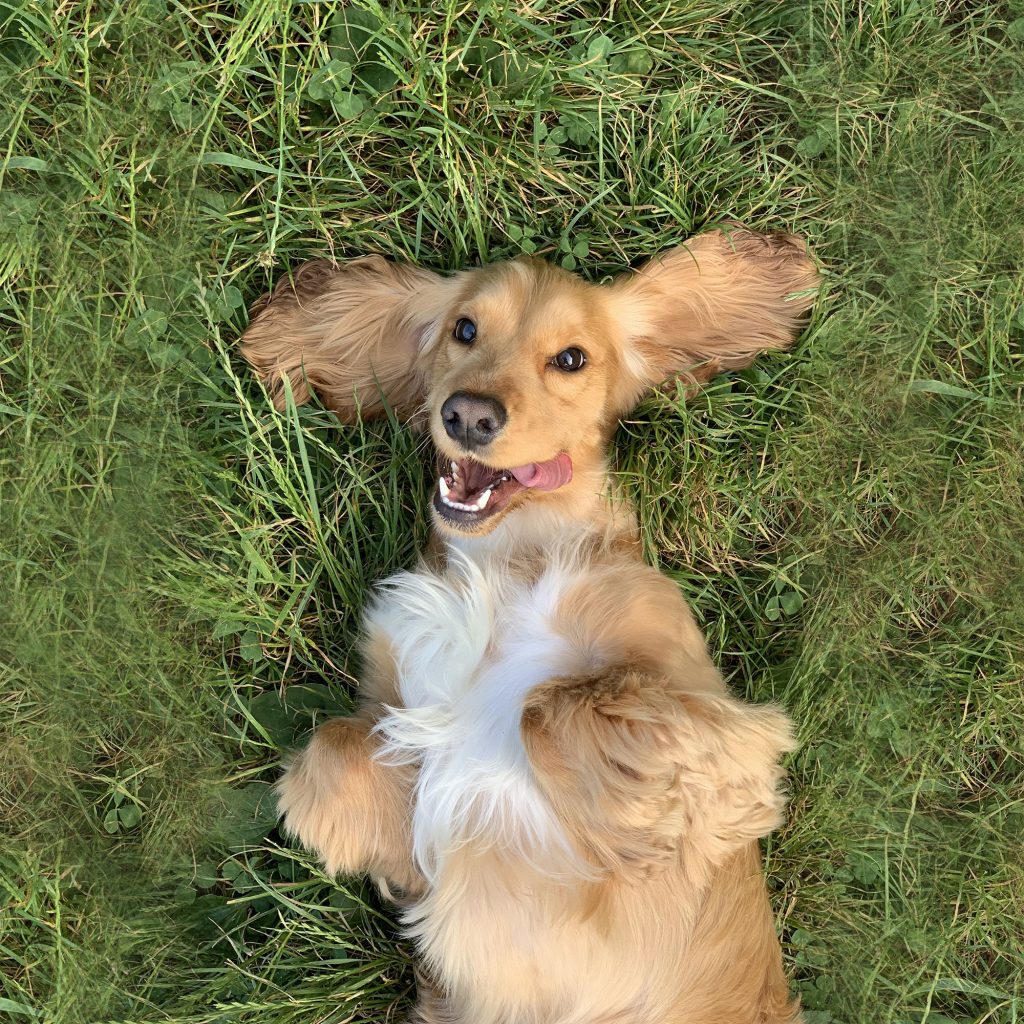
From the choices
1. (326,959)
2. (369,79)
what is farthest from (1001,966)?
(369,79)

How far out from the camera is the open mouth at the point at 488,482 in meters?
2.97

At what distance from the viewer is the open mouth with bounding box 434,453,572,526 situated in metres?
2.97

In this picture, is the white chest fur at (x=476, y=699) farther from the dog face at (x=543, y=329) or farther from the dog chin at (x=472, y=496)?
the dog face at (x=543, y=329)

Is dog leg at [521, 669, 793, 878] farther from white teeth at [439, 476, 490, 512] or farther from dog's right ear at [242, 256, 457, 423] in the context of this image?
dog's right ear at [242, 256, 457, 423]

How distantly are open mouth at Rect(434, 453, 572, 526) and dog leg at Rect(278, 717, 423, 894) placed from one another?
0.79 m

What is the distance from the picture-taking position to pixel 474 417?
270cm

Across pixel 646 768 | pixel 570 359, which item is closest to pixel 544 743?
pixel 646 768

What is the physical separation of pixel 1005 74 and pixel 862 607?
2.23 metres

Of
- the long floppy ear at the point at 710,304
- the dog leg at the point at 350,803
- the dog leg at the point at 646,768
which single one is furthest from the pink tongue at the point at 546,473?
the dog leg at the point at 350,803

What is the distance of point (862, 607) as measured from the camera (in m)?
3.69

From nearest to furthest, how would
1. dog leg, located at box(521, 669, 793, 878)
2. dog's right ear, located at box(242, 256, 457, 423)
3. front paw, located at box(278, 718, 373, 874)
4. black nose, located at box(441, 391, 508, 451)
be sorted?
dog leg, located at box(521, 669, 793, 878), black nose, located at box(441, 391, 508, 451), front paw, located at box(278, 718, 373, 874), dog's right ear, located at box(242, 256, 457, 423)

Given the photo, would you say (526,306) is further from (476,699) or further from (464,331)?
(476,699)

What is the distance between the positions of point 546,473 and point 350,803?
48.2 inches

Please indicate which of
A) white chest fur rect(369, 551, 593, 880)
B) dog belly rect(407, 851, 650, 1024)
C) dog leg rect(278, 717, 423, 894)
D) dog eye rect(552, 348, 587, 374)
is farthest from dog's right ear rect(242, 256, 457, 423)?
dog belly rect(407, 851, 650, 1024)
